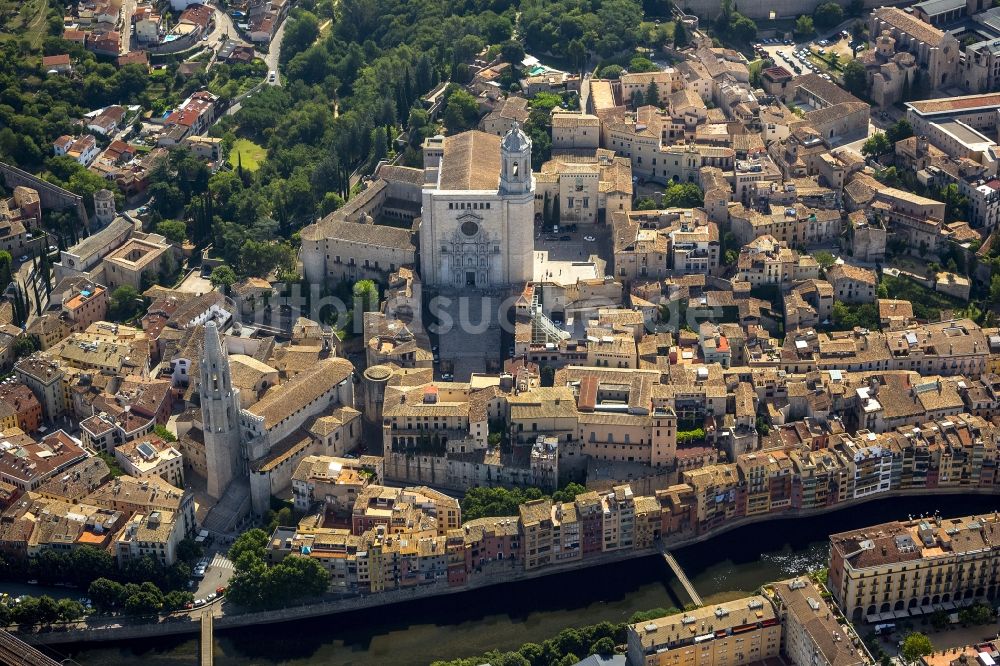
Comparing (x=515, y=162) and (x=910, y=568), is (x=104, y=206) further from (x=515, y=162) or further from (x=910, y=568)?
(x=910, y=568)

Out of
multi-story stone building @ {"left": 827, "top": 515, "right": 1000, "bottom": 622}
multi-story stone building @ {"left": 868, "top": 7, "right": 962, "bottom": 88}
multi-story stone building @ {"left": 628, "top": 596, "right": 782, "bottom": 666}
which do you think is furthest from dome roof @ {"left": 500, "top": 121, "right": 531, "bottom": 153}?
multi-story stone building @ {"left": 868, "top": 7, "right": 962, "bottom": 88}

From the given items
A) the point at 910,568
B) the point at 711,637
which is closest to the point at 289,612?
the point at 711,637

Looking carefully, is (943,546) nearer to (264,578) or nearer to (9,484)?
(264,578)

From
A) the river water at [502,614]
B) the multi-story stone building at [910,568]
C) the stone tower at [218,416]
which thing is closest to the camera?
the multi-story stone building at [910,568]

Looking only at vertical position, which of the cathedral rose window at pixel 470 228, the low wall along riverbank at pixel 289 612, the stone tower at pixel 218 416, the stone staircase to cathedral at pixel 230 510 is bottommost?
the low wall along riverbank at pixel 289 612

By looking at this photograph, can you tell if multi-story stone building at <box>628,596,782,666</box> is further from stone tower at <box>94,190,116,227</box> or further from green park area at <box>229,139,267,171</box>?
green park area at <box>229,139,267,171</box>

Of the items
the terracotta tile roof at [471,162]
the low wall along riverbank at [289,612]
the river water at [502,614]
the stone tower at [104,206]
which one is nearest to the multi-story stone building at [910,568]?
the river water at [502,614]

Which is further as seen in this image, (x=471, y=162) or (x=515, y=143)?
(x=471, y=162)

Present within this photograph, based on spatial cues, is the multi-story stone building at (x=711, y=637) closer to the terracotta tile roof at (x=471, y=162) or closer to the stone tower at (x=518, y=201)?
the stone tower at (x=518, y=201)
